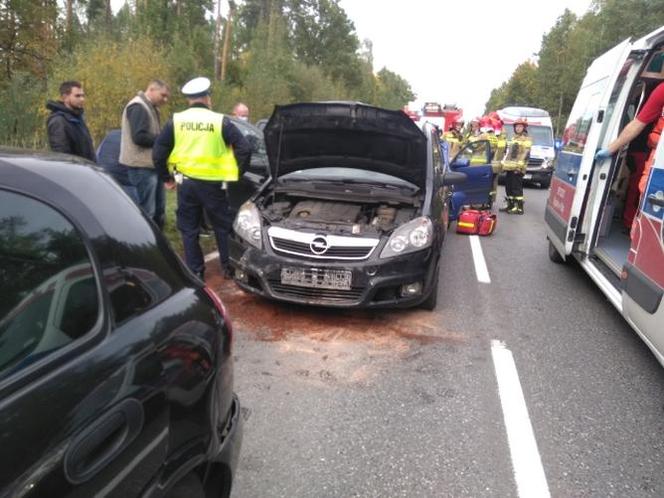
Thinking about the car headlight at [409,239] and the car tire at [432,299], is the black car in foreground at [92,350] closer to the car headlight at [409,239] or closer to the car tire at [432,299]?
the car headlight at [409,239]

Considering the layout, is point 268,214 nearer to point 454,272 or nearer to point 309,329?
point 309,329

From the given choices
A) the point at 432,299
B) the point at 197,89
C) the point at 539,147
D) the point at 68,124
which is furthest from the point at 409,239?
the point at 539,147

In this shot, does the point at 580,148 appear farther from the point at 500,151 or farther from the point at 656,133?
the point at 500,151

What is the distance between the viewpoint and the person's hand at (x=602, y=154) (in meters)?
4.96

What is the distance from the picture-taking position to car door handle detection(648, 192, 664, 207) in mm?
3370

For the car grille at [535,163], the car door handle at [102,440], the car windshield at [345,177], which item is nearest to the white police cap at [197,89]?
the car windshield at [345,177]

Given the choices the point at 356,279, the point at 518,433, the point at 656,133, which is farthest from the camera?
the point at 656,133

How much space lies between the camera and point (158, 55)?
1353 cm

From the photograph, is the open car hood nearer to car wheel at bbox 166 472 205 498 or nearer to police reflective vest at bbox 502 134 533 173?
car wheel at bbox 166 472 205 498

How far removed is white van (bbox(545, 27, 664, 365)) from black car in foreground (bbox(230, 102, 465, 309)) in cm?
127

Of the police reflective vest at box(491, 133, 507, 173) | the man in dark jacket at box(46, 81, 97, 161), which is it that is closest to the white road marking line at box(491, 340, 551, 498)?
the man in dark jacket at box(46, 81, 97, 161)

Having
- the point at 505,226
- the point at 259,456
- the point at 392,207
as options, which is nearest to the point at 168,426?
the point at 259,456

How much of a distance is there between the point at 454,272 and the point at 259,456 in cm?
404

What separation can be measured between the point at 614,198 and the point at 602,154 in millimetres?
1203
